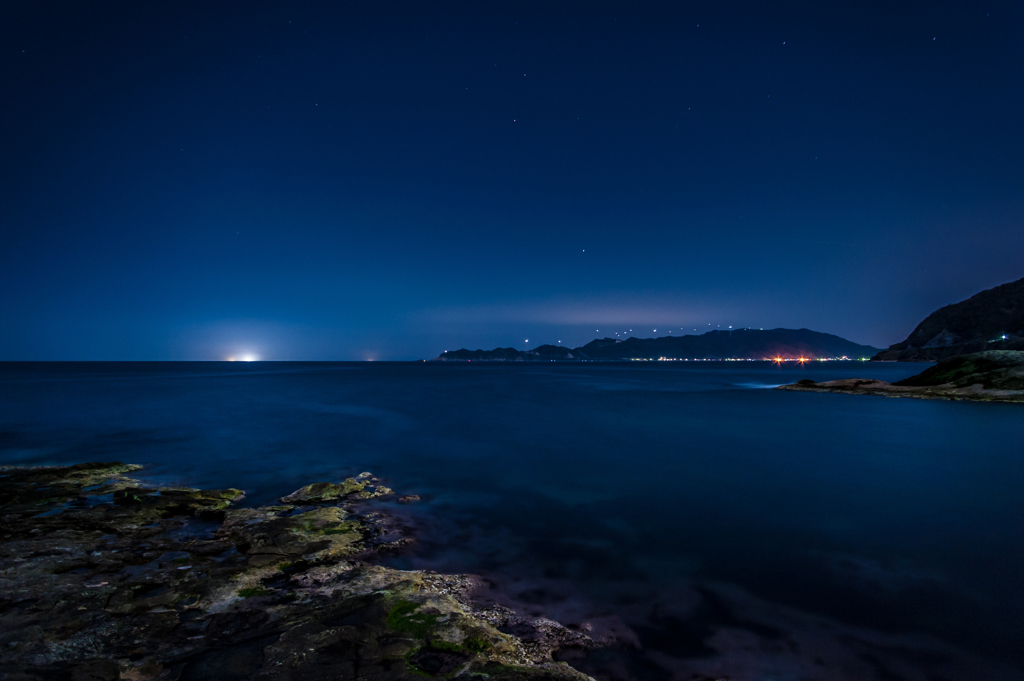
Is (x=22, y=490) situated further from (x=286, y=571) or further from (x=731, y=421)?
(x=731, y=421)

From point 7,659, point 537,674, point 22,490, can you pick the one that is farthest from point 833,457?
point 22,490

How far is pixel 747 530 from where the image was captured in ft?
38.0

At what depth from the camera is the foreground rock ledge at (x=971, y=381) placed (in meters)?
36.0

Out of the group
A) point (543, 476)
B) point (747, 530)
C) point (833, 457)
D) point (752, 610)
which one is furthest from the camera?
point (833, 457)

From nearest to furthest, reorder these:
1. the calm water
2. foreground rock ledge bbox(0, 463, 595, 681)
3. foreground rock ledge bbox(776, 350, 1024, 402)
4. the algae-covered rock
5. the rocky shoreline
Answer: foreground rock ledge bbox(0, 463, 595, 681)
the calm water
the algae-covered rock
the rocky shoreline
foreground rock ledge bbox(776, 350, 1024, 402)

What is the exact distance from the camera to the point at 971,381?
3900 centimetres

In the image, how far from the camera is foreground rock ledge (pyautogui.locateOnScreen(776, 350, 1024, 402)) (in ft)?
118

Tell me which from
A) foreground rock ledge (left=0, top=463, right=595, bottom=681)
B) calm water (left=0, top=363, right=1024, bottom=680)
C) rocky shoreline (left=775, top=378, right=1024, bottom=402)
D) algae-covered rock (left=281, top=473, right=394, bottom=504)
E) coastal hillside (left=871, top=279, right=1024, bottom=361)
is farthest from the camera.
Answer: coastal hillside (left=871, top=279, right=1024, bottom=361)

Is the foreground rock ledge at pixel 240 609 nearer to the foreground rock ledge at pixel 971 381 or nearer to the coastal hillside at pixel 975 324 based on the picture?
the foreground rock ledge at pixel 971 381

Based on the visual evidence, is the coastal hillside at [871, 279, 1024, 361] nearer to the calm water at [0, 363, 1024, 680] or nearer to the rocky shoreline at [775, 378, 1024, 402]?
the rocky shoreline at [775, 378, 1024, 402]

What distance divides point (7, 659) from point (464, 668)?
5.70 metres

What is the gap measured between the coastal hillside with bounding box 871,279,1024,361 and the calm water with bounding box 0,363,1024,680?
A: 486 ft

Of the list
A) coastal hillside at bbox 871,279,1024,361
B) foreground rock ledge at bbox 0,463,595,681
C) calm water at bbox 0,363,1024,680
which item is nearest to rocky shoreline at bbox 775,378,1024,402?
calm water at bbox 0,363,1024,680

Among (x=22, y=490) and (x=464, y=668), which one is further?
(x=22, y=490)
